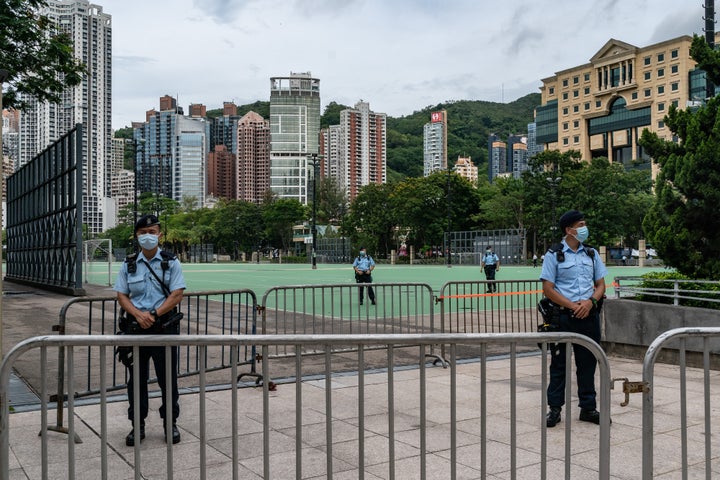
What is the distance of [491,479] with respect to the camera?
4.49 m

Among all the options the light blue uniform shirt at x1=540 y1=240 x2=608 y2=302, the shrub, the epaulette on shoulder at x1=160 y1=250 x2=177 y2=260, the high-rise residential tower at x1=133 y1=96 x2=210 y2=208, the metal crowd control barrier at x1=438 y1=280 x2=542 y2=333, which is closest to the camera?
the epaulette on shoulder at x1=160 y1=250 x2=177 y2=260

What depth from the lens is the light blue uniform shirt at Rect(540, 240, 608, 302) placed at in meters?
5.94

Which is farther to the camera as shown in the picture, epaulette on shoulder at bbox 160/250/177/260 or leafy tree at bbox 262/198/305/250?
leafy tree at bbox 262/198/305/250

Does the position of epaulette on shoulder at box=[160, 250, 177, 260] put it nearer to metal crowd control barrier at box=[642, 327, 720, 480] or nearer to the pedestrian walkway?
the pedestrian walkway

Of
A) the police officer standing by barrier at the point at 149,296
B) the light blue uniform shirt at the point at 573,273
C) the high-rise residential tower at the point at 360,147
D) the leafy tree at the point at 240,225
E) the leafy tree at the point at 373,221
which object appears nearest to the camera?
the police officer standing by barrier at the point at 149,296

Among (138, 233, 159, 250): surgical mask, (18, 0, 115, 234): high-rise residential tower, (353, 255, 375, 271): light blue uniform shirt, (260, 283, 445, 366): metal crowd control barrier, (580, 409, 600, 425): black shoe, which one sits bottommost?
(580, 409, 600, 425): black shoe

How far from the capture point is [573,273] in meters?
5.96

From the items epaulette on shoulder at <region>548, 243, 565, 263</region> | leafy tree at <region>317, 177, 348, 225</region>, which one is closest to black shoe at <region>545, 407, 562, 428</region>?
epaulette on shoulder at <region>548, 243, 565, 263</region>

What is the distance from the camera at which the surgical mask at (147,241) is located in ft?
17.8

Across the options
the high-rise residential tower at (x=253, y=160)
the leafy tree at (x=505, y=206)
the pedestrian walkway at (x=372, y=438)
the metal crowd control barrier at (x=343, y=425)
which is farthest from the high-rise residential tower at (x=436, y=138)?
the metal crowd control barrier at (x=343, y=425)

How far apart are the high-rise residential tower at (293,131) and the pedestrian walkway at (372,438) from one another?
15999 cm

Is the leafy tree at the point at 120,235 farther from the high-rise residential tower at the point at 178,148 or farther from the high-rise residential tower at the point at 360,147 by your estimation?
the high-rise residential tower at the point at 360,147

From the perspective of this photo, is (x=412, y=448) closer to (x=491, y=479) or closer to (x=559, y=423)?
(x=491, y=479)

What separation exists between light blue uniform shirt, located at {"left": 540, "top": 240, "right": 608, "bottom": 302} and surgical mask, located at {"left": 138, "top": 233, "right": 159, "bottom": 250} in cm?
335
